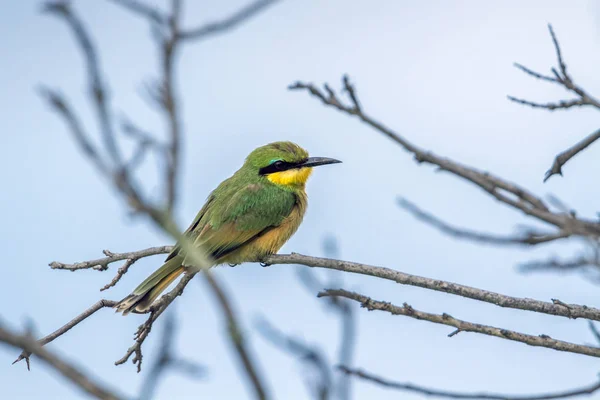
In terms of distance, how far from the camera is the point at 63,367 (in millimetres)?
1392

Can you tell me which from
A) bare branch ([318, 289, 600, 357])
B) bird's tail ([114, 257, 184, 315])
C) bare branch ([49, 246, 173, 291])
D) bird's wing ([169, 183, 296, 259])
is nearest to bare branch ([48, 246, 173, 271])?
bare branch ([49, 246, 173, 291])

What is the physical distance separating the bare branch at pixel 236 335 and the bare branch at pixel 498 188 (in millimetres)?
903

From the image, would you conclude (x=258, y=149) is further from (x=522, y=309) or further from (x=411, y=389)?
(x=411, y=389)

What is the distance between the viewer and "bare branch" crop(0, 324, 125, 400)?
1385mm

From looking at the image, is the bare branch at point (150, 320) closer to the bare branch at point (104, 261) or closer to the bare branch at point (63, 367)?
the bare branch at point (104, 261)

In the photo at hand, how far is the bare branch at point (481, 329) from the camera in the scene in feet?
10.2

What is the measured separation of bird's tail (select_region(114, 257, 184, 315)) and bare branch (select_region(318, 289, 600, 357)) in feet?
7.87

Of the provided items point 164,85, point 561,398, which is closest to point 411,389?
point 561,398

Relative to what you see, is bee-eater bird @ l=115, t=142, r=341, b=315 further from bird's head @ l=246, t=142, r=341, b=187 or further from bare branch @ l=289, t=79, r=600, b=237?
bare branch @ l=289, t=79, r=600, b=237

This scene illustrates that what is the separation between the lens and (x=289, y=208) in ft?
21.2

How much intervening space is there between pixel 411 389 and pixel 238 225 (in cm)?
377

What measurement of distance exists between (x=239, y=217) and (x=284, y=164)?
77 cm

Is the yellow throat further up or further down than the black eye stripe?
further down

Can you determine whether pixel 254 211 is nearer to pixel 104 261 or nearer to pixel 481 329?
pixel 104 261
